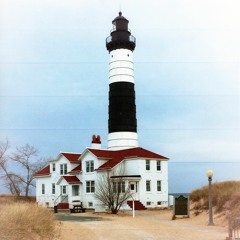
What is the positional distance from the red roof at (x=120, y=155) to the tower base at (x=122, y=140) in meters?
0.79

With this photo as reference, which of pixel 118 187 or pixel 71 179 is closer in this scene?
pixel 118 187

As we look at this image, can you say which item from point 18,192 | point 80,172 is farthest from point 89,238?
point 18,192

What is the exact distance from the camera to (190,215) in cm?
2505

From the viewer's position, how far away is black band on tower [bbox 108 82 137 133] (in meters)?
37.9

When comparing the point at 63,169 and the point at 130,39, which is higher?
the point at 130,39

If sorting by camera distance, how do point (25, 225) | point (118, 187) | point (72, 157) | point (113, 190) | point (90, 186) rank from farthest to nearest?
1. point (72, 157)
2. point (90, 186)
3. point (118, 187)
4. point (113, 190)
5. point (25, 225)

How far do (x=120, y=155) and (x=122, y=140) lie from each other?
200cm

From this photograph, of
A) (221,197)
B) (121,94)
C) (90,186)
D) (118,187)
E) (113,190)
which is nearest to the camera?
(221,197)

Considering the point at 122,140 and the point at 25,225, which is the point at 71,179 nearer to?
the point at 122,140

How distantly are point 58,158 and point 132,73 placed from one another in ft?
36.1

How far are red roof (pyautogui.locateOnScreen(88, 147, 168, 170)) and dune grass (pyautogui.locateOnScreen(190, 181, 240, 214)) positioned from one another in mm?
6982

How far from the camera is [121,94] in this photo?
124 feet

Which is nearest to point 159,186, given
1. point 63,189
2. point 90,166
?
point 90,166

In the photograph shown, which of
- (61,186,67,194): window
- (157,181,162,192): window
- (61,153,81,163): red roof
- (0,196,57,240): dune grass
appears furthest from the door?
(0,196,57,240): dune grass
